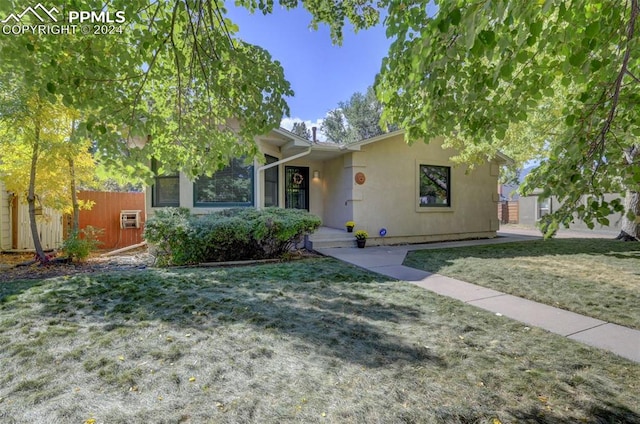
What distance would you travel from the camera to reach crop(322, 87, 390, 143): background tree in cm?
2666

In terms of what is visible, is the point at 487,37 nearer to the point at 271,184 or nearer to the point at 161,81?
the point at 161,81

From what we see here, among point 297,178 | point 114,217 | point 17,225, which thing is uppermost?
point 297,178

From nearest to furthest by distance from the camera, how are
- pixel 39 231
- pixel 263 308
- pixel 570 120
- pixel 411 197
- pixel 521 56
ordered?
pixel 521 56
pixel 570 120
pixel 263 308
pixel 39 231
pixel 411 197

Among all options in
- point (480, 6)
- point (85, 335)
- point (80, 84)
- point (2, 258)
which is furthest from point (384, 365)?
point (2, 258)

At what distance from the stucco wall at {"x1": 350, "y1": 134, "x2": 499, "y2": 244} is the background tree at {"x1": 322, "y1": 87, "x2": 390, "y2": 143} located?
49.7 feet

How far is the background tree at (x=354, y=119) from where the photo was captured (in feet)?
87.5

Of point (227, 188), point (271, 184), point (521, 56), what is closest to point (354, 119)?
point (271, 184)

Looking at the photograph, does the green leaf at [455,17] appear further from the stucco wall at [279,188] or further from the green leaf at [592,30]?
Answer: the stucco wall at [279,188]

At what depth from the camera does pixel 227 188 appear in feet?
27.4

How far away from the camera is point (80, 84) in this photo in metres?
2.64

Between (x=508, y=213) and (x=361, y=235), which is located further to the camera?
(x=508, y=213)

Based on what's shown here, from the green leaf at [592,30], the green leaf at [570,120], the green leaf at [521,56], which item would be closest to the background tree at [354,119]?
the green leaf at [570,120]

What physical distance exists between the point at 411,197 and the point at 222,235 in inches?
250

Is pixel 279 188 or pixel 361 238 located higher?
pixel 279 188
